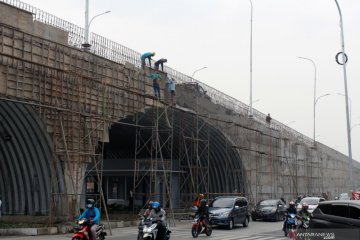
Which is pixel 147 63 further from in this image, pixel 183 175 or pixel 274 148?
pixel 274 148

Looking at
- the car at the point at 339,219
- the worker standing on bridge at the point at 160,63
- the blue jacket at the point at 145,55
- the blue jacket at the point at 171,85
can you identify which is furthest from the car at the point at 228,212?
the car at the point at 339,219

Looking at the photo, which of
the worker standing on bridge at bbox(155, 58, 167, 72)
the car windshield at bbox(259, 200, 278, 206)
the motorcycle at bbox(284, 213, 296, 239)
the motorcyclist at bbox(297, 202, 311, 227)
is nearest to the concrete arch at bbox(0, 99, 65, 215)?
the worker standing on bridge at bbox(155, 58, 167, 72)

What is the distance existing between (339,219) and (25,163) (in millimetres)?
13834

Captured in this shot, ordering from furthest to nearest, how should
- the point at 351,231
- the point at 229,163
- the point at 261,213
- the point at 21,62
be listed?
1. the point at 229,163
2. the point at 261,213
3. the point at 21,62
4. the point at 351,231

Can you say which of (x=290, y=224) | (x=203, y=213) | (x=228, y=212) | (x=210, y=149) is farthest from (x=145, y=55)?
(x=210, y=149)

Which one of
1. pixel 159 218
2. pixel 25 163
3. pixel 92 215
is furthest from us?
pixel 25 163

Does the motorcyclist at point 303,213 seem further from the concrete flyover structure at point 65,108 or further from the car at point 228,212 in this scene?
the concrete flyover structure at point 65,108

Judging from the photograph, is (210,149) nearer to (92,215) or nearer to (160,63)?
(160,63)

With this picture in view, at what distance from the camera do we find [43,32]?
20.8m

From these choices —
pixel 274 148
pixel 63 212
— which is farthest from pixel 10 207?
pixel 274 148

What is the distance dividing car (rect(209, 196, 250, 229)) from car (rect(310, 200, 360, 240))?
9.66 meters

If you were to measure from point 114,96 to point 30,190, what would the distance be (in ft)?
19.3

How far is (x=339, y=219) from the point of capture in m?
13.1

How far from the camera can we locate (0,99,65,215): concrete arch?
20.5m
